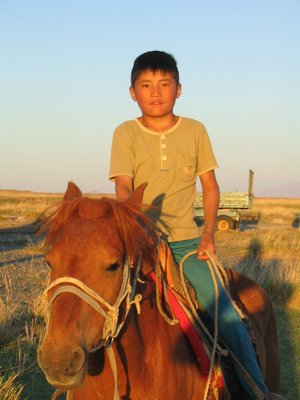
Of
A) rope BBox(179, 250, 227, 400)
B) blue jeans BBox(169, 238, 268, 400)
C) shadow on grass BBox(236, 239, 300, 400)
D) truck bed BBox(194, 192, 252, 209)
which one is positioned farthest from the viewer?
truck bed BBox(194, 192, 252, 209)

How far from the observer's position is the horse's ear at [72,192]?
8.91 ft

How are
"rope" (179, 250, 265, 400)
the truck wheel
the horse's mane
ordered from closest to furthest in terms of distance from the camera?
the horse's mane < "rope" (179, 250, 265, 400) < the truck wheel

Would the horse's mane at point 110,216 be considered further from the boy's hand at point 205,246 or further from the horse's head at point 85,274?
the boy's hand at point 205,246

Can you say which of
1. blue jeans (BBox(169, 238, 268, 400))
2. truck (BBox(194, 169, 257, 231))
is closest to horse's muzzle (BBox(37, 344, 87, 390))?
blue jeans (BBox(169, 238, 268, 400))

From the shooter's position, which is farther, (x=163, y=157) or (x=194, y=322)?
(x=163, y=157)

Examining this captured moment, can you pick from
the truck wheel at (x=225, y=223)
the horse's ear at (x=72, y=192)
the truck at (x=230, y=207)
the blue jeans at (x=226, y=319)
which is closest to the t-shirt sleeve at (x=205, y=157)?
the blue jeans at (x=226, y=319)

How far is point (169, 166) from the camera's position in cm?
344

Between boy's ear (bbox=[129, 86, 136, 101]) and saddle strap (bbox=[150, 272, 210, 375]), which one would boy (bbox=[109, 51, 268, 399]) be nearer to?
boy's ear (bbox=[129, 86, 136, 101])

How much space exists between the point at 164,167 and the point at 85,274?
1331 millimetres

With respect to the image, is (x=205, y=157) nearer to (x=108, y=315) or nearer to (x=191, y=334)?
(x=191, y=334)

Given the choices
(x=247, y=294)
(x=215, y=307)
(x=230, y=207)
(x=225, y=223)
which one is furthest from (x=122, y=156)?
(x=230, y=207)

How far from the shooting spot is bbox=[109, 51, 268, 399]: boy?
333 centimetres

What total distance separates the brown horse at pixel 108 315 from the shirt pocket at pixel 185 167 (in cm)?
75

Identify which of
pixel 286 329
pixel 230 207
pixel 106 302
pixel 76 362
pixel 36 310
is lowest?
pixel 230 207
